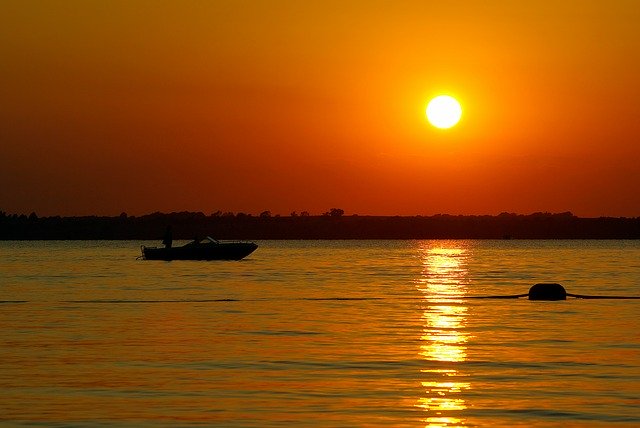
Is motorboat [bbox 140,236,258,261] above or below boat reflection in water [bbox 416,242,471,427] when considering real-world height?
above

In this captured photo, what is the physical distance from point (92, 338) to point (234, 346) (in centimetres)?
493

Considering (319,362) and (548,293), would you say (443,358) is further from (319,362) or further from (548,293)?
(548,293)

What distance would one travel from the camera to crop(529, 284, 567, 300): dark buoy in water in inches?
2195

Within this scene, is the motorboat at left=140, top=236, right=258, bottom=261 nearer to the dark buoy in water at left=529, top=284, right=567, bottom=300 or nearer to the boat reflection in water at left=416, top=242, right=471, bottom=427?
the boat reflection in water at left=416, top=242, right=471, bottom=427

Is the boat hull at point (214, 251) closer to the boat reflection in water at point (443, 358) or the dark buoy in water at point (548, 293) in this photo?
the boat reflection in water at point (443, 358)

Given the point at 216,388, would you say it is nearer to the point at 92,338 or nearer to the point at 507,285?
the point at 92,338

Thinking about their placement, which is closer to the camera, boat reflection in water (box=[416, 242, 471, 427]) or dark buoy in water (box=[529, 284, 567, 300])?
boat reflection in water (box=[416, 242, 471, 427])

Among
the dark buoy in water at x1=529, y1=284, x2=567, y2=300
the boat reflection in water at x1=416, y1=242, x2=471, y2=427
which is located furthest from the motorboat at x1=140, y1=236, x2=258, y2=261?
the dark buoy in water at x1=529, y1=284, x2=567, y2=300

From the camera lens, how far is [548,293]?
183 ft

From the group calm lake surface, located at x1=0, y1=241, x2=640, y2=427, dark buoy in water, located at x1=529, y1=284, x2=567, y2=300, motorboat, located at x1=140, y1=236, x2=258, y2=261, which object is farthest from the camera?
motorboat, located at x1=140, y1=236, x2=258, y2=261

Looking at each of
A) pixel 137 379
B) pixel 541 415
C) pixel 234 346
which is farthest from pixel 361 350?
pixel 541 415

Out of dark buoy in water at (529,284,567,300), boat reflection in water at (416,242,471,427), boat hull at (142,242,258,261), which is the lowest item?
boat reflection in water at (416,242,471,427)

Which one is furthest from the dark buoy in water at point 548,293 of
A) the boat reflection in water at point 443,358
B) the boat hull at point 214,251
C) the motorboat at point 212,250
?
the boat hull at point 214,251

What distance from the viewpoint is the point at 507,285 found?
3155 inches
